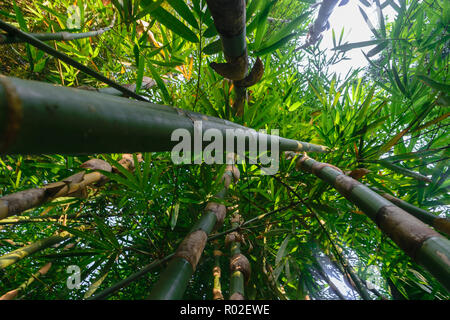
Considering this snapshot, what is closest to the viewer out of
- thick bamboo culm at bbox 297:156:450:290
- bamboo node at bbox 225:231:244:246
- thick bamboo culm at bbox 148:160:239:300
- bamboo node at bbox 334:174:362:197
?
thick bamboo culm at bbox 297:156:450:290

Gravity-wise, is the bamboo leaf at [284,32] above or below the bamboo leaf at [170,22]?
above

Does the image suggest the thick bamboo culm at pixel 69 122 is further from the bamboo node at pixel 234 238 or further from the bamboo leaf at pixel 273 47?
the bamboo node at pixel 234 238

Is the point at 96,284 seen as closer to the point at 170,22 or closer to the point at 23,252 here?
the point at 23,252

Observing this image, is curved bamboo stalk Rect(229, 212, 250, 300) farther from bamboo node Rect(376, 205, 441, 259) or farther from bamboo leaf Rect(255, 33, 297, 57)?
bamboo leaf Rect(255, 33, 297, 57)

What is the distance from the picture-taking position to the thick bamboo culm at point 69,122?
0.15 metres

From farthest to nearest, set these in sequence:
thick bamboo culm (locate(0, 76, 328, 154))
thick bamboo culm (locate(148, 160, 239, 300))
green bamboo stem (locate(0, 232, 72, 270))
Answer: green bamboo stem (locate(0, 232, 72, 270)) < thick bamboo culm (locate(148, 160, 239, 300)) < thick bamboo culm (locate(0, 76, 328, 154))

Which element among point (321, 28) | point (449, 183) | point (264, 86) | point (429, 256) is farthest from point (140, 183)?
point (321, 28)

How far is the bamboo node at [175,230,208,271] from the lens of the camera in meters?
0.46

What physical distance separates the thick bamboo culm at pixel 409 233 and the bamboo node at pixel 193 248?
1.34ft

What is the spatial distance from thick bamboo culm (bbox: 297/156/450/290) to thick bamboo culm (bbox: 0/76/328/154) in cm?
43

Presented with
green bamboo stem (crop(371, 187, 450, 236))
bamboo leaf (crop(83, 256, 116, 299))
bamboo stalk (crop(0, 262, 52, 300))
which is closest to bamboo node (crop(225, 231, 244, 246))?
bamboo leaf (crop(83, 256, 116, 299))

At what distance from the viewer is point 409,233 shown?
32 cm

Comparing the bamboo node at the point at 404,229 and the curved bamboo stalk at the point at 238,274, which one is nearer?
the bamboo node at the point at 404,229

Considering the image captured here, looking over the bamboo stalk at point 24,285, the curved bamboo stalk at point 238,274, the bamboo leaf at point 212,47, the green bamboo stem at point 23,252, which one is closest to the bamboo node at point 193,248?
the curved bamboo stalk at point 238,274
